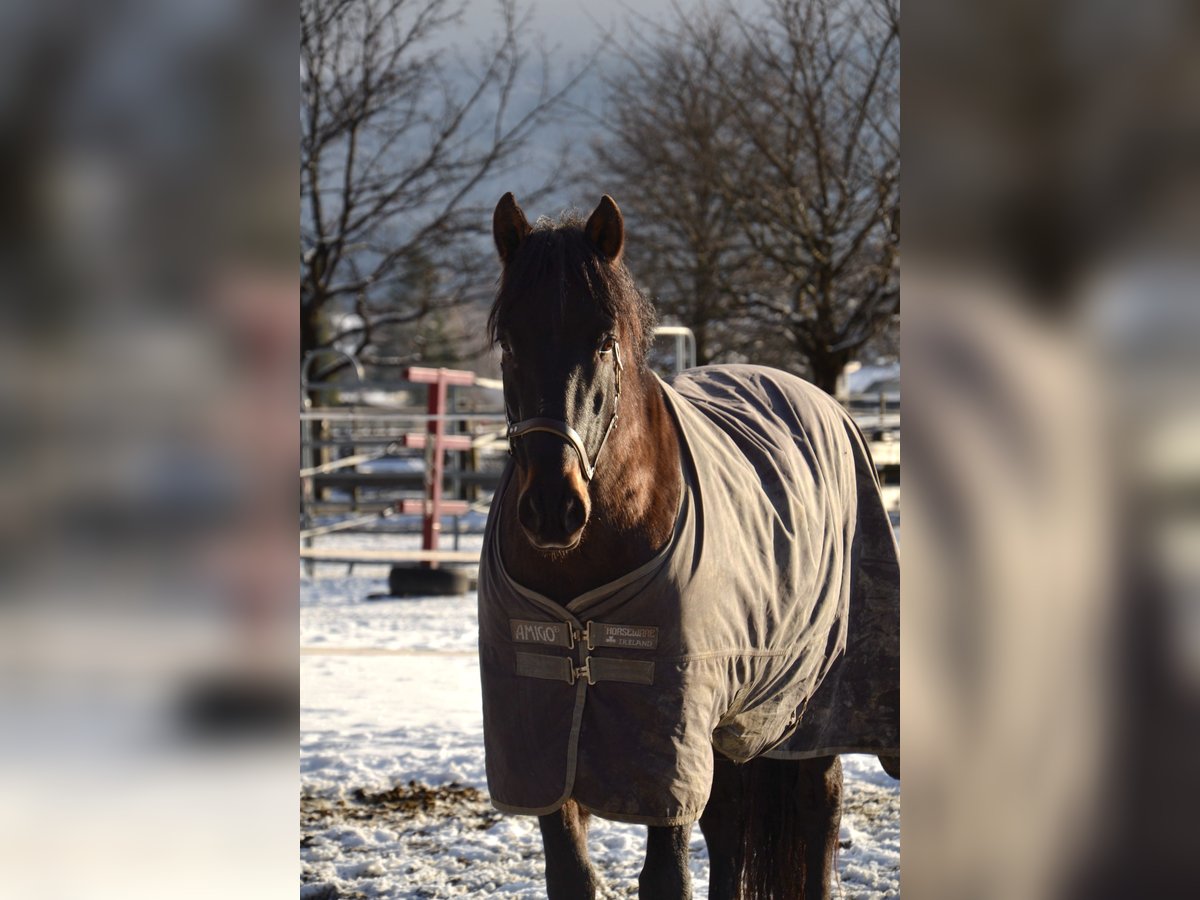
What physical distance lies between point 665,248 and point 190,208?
976 centimetres

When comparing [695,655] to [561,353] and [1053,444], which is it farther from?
[1053,444]

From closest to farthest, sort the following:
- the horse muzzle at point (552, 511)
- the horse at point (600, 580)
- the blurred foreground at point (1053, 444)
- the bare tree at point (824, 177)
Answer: the blurred foreground at point (1053, 444) → the horse muzzle at point (552, 511) → the horse at point (600, 580) → the bare tree at point (824, 177)

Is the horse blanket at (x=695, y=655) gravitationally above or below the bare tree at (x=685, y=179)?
below

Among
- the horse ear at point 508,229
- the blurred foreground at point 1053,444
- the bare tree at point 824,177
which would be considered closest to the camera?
the blurred foreground at point 1053,444

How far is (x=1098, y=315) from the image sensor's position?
535 mm

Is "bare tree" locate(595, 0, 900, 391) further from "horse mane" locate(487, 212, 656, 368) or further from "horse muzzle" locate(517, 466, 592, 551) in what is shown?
"horse muzzle" locate(517, 466, 592, 551)

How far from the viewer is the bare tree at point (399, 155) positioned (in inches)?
409

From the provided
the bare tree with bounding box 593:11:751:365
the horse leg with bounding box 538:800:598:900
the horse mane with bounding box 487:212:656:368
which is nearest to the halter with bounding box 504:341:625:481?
the horse mane with bounding box 487:212:656:368

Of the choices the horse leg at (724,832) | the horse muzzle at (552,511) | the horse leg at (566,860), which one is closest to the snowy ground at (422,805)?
the horse leg at (724,832)

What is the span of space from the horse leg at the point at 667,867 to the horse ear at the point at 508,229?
0.92 meters

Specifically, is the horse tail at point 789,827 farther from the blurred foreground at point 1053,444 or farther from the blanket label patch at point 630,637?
the blurred foreground at point 1053,444

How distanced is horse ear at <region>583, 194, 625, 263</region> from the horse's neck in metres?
0.20

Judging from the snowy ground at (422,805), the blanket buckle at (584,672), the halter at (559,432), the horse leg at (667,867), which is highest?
the halter at (559,432)

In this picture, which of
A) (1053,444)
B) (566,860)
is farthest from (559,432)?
(1053,444)
